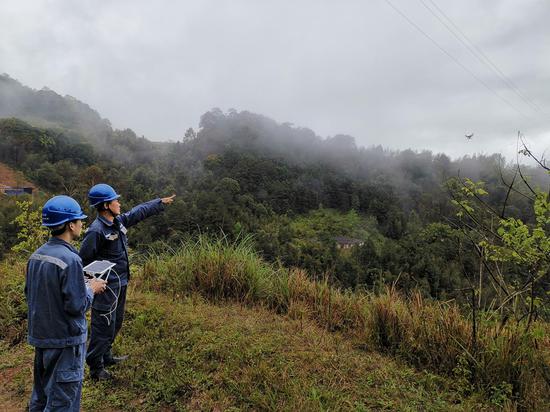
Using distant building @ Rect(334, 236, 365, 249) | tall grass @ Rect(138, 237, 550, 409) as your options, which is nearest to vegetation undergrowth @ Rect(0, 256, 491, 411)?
tall grass @ Rect(138, 237, 550, 409)

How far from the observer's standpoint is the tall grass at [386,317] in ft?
9.89

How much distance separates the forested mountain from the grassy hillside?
1.08 metres

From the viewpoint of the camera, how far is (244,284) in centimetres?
500

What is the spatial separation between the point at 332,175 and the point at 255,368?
94.6 m

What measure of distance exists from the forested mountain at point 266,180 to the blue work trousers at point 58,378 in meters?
3.43

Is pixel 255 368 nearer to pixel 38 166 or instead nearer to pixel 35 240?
pixel 35 240

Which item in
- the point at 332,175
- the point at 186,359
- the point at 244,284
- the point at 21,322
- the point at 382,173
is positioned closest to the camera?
the point at 186,359

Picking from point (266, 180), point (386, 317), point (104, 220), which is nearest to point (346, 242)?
point (266, 180)

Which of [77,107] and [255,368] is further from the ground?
[77,107]

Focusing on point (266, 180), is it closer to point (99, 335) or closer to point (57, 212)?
point (99, 335)

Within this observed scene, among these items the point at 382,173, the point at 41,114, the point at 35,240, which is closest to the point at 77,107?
the point at 41,114

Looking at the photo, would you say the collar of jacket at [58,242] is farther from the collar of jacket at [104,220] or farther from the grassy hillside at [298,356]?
the grassy hillside at [298,356]

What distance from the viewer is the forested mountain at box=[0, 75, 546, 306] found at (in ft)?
125

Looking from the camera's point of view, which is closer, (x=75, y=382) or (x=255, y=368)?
(x=75, y=382)
